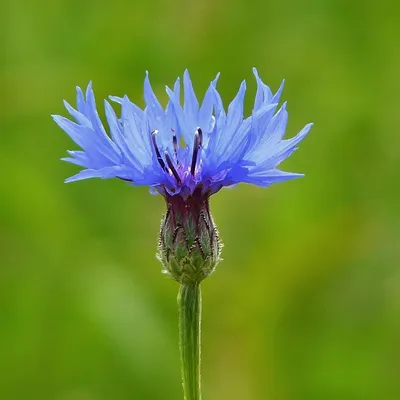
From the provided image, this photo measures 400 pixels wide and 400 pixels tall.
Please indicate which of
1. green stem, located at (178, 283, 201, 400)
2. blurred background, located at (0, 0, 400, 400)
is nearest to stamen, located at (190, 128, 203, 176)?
green stem, located at (178, 283, 201, 400)

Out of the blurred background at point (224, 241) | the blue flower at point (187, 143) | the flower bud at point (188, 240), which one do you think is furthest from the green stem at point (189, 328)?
the blurred background at point (224, 241)

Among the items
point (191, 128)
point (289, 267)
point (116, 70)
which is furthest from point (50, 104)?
point (191, 128)

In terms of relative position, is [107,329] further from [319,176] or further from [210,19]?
[210,19]

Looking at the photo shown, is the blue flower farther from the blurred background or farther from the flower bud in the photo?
the blurred background

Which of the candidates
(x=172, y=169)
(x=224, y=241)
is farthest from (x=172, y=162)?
(x=224, y=241)

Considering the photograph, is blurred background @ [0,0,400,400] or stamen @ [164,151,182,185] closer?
stamen @ [164,151,182,185]

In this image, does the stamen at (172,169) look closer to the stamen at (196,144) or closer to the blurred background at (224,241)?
the stamen at (196,144)

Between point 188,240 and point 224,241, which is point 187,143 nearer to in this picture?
point 188,240
